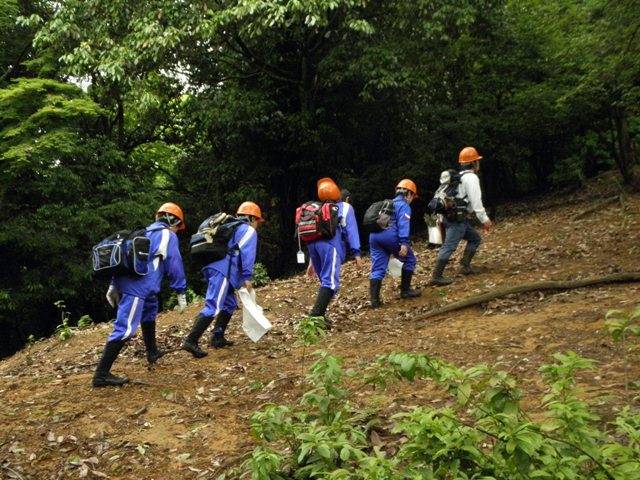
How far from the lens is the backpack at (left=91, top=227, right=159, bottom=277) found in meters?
6.51

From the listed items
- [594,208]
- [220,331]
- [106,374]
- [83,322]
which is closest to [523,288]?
[220,331]

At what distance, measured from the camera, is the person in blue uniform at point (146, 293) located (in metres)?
6.59

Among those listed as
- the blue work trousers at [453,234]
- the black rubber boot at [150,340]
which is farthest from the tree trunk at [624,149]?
the black rubber boot at [150,340]

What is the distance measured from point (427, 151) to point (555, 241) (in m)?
6.97

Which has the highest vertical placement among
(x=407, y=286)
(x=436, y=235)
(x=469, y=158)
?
(x=469, y=158)

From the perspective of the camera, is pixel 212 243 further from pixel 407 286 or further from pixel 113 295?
pixel 407 286

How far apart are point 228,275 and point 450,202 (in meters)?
3.65

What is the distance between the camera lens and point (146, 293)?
6750 mm

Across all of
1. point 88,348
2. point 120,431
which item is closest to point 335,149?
point 88,348

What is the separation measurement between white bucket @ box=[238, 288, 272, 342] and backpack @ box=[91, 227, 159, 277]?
134 centimetres

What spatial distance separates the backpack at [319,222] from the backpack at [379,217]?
977 mm

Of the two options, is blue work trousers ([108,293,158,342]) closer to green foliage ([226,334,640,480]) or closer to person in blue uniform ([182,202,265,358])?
person in blue uniform ([182,202,265,358])

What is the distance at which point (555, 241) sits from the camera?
481 inches

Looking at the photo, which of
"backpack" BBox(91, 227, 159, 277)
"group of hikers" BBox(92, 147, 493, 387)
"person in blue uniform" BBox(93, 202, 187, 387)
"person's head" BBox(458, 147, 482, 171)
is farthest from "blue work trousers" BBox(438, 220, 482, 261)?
"backpack" BBox(91, 227, 159, 277)
